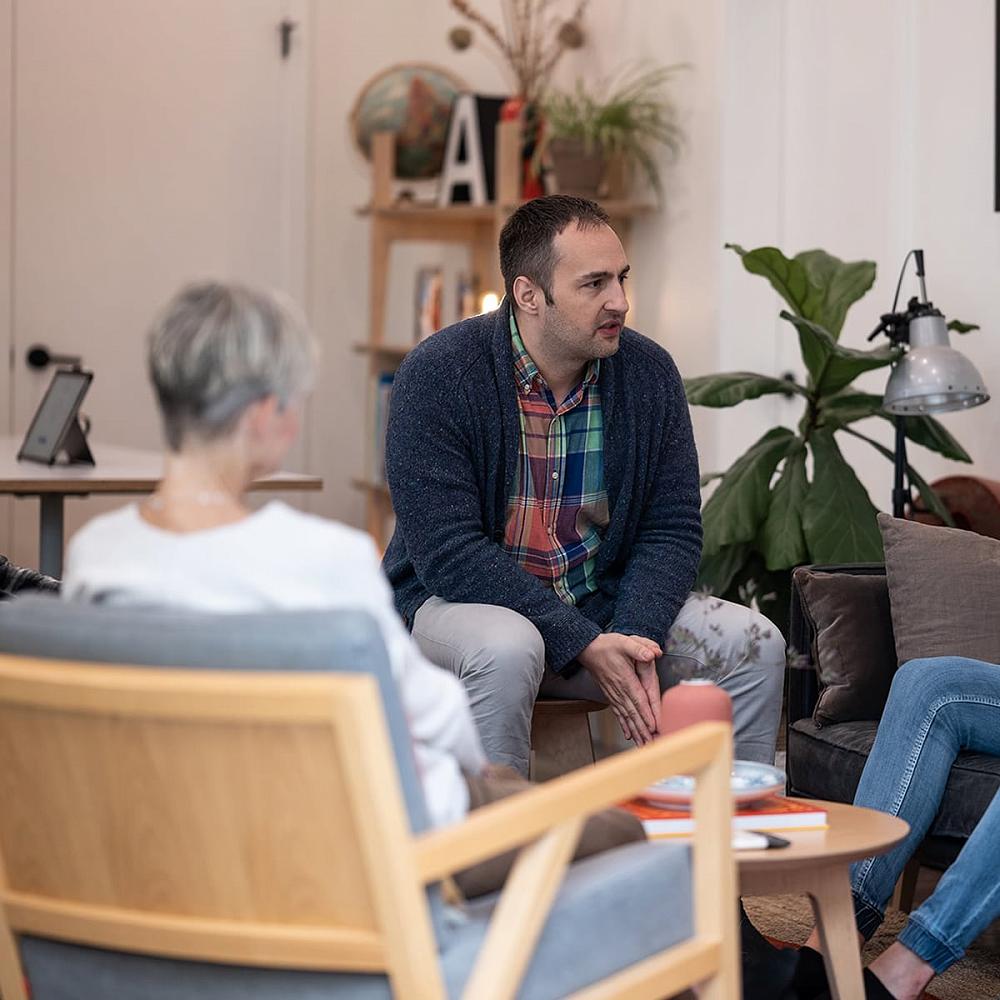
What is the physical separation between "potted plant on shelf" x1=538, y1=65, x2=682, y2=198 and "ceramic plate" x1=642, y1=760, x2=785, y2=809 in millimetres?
2763

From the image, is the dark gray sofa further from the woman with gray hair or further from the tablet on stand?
the tablet on stand

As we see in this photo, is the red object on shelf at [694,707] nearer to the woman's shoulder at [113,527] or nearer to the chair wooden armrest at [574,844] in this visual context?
the chair wooden armrest at [574,844]

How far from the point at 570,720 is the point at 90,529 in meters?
1.36

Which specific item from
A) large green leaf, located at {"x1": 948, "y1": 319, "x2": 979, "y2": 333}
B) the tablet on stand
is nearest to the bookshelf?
the tablet on stand

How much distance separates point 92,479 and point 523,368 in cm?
132

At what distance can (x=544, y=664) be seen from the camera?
2.58 m

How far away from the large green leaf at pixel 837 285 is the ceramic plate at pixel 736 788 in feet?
5.44

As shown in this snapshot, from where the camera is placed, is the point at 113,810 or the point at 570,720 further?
the point at 570,720

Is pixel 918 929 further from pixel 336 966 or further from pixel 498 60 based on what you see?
pixel 498 60

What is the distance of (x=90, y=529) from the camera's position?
1570 millimetres

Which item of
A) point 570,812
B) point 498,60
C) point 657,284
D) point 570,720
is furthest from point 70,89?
point 570,812

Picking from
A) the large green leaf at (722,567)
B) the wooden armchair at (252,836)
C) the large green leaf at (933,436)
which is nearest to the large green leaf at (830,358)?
the large green leaf at (933,436)

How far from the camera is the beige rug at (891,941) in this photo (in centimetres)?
241

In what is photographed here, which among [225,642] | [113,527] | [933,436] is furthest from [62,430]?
[225,642]
